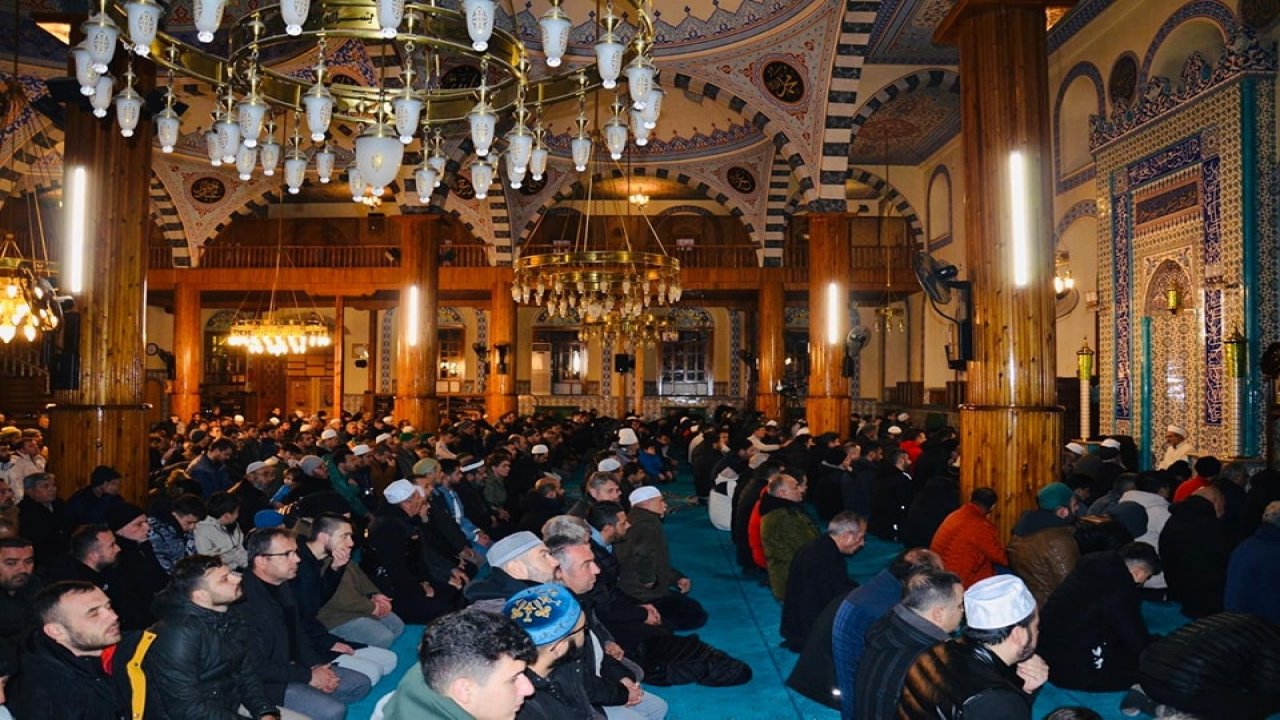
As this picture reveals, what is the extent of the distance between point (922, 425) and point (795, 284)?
3345mm

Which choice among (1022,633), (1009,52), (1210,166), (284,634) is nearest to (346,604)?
(284,634)

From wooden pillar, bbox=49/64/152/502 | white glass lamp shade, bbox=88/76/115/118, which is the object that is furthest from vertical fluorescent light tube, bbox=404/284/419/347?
white glass lamp shade, bbox=88/76/115/118

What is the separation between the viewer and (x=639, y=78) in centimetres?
397

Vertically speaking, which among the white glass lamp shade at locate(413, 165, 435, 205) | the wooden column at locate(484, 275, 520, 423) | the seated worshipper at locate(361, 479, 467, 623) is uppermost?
the white glass lamp shade at locate(413, 165, 435, 205)

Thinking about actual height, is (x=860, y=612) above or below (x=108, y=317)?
below

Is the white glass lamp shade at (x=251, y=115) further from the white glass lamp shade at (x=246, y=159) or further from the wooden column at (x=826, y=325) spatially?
the wooden column at (x=826, y=325)

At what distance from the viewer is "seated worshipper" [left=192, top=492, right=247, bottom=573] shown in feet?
15.9

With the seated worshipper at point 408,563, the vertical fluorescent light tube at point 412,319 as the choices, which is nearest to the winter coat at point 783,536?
the seated worshipper at point 408,563

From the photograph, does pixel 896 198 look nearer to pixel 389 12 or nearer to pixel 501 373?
pixel 501 373

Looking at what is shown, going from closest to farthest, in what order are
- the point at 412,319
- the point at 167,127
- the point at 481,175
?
the point at 167,127
the point at 481,175
the point at 412,319

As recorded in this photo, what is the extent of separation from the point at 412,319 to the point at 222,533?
6.58 m

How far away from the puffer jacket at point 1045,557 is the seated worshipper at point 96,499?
15.2 feet

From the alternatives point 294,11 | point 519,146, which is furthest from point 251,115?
point 519,146

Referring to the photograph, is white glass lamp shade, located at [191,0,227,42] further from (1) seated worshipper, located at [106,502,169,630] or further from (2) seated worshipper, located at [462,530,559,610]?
(1) seated worshipper, located at [106,502,169,630]
